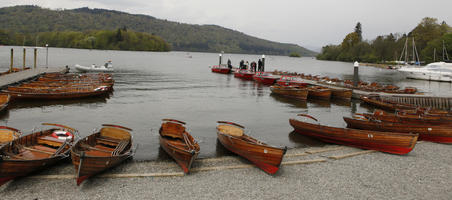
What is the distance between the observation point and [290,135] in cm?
1781

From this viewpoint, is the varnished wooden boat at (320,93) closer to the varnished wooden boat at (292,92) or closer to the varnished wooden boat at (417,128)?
the varnished wooden boat at (292,92)

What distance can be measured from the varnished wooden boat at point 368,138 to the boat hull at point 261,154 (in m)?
5.48

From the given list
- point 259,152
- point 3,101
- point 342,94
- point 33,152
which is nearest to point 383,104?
point 342,94

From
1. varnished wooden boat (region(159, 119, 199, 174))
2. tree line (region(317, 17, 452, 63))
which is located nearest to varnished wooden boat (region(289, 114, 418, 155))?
varnished wooden boat (region(159, 119, 199, 174))

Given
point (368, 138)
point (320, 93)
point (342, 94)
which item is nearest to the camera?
point (368, 138)

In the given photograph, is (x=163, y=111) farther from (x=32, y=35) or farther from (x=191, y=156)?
(x=32, y=35)

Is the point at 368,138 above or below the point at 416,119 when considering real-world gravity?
below

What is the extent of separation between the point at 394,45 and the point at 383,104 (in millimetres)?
122072

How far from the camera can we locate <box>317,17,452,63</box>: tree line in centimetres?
9731

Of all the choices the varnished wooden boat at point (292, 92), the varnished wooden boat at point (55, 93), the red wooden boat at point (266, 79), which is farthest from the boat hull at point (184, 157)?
the red wooden boat at point (266, 79)

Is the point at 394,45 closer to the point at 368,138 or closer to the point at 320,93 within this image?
the point at 320,93

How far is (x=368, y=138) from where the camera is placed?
14039 millimetres

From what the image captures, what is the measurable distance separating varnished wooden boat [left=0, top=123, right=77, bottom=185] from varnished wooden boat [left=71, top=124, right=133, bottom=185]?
699 millimetres

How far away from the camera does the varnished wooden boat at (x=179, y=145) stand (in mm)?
10664
